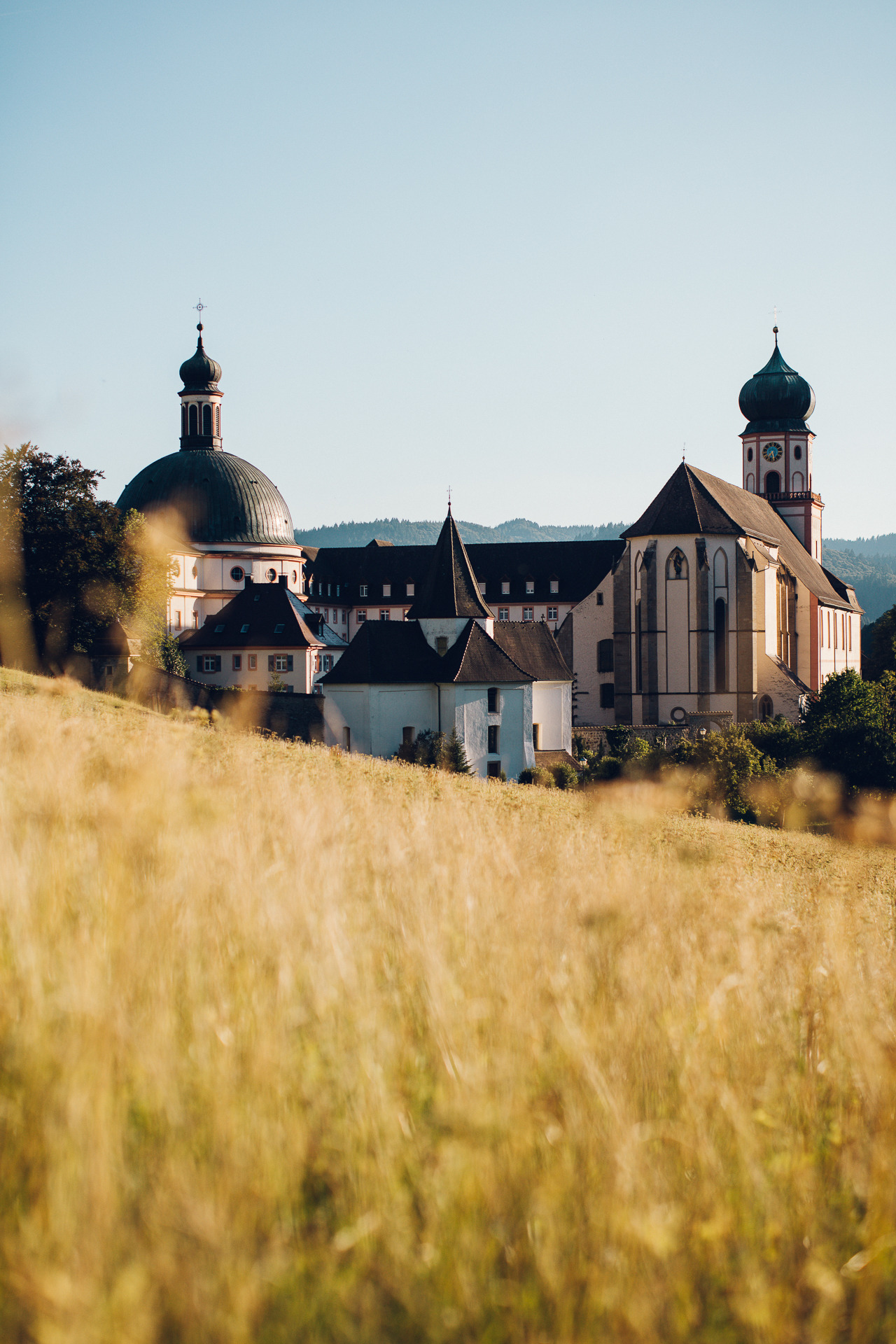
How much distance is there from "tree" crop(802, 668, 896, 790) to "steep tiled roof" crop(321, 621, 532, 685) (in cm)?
1183

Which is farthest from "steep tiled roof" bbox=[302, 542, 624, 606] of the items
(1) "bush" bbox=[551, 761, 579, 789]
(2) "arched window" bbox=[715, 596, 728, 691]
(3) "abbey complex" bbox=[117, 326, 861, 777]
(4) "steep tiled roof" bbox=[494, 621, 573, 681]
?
(1) "bush" bbox=[551, 761, 579, 789]

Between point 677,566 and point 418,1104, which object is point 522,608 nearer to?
point 677,566

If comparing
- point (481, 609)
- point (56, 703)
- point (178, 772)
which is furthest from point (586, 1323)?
point (481, 609)

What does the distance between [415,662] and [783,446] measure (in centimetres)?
4261

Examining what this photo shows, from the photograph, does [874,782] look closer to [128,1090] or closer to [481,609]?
[481,609]

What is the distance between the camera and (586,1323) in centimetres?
262

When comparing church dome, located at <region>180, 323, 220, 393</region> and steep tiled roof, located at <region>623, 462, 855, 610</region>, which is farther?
church dome, located at <region>180, 323, 220, 393</region>

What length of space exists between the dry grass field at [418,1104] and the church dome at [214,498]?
7677 cm

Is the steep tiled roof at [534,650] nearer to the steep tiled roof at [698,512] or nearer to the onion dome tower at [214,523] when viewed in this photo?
the steep tiled roof at [698,512]

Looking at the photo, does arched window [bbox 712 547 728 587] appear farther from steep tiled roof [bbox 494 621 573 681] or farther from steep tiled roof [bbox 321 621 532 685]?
steep tiled roof [bbox 321 621 532 685]

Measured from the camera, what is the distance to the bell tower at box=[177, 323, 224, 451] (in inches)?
3457

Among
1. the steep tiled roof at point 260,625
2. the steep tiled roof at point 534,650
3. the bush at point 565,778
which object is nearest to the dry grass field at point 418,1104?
the bush at point 565,778

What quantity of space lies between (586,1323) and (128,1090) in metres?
1.29

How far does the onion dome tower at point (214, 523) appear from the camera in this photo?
259 feet
